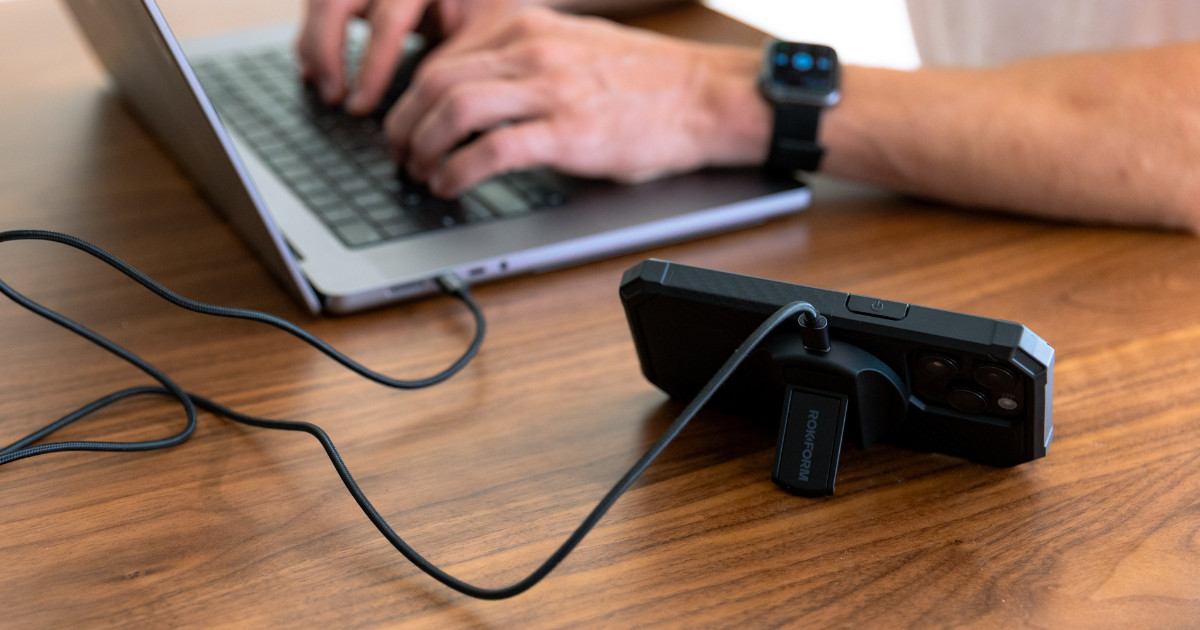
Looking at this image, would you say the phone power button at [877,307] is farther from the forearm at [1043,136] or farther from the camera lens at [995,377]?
the forearm at [1043,136]

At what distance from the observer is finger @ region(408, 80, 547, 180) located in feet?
2.36

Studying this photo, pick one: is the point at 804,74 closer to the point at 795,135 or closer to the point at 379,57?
the point at 795,135

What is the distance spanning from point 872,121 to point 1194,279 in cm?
24

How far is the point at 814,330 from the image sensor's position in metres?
0.41

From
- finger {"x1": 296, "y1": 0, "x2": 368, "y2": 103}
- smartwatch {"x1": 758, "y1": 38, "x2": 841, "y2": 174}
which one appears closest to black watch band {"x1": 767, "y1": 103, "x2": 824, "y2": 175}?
smartwatch {"x1": 758, "y1": 38, "x2": 841, "y2": 174}

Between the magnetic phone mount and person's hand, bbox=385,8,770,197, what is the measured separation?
328 mm

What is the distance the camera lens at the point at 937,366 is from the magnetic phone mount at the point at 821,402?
0.04 ft

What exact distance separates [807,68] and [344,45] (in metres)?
0.44

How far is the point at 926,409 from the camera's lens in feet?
1.42

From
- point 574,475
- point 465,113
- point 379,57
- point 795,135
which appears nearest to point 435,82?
point 465,113

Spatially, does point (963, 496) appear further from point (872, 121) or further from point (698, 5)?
point (698, 5)

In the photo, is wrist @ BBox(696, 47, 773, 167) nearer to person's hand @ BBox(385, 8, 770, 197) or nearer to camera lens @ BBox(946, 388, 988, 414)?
person's hand @ BBox(385, 8, 770, 197)

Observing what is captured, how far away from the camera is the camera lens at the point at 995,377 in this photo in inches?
15.5

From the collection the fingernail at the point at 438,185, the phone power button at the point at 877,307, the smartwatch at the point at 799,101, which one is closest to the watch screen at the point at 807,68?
the smartwatch at the point at 799,101
